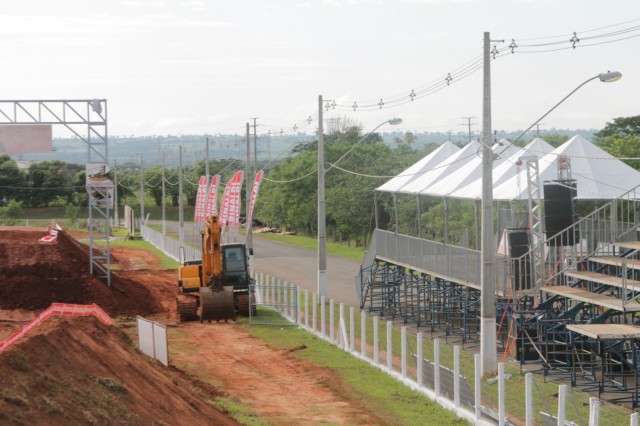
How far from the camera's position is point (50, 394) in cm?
1341

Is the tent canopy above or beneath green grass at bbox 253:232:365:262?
above

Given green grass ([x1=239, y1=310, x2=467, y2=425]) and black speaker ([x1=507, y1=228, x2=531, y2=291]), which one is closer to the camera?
green grass ([x1=239, y1=310, x2=467, y2=425])

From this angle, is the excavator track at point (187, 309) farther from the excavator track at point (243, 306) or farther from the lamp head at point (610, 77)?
the lamp head at point (610, 77)

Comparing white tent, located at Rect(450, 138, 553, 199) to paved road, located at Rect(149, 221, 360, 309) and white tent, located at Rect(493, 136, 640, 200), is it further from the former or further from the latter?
paved road, located at Rect(149, 221, 360, 309)

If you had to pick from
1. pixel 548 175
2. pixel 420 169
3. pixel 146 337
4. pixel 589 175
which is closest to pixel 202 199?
pixel 420 169

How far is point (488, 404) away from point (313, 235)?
74.0 metres

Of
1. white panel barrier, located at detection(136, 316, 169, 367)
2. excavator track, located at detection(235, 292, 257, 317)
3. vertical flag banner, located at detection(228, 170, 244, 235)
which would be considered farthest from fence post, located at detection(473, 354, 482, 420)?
vertical flag banner, located at detection(228, 170, 244, 235)

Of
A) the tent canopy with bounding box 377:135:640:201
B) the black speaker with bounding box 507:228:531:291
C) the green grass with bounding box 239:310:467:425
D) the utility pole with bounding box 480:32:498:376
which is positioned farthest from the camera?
the tent canopy with bounding box 377:135:640:201

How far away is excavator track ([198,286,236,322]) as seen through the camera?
34844 mm

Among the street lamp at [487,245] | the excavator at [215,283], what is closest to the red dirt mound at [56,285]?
the excavator at [215,283]

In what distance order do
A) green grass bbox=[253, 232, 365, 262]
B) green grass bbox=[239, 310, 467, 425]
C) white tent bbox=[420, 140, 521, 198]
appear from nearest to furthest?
green grass bbox=[239, 310, 467, 425]
white tent bbox=[420, 140, 521, 198]
green grass bbox=[253, 232, 365, 262]

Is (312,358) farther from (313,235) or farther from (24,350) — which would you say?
(313,235)

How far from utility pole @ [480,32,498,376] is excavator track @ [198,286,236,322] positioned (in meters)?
12.5

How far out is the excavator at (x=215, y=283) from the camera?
115 ft
